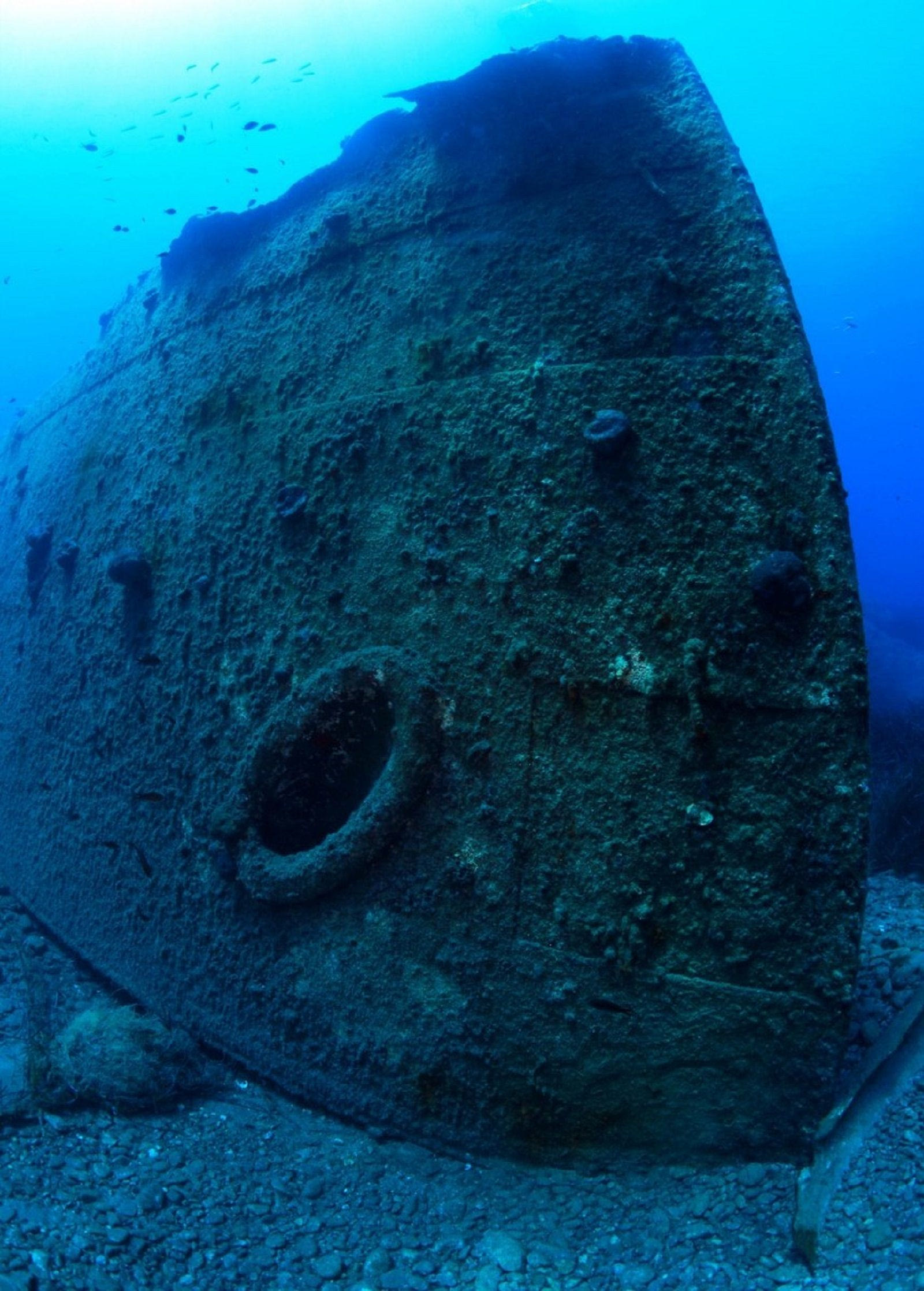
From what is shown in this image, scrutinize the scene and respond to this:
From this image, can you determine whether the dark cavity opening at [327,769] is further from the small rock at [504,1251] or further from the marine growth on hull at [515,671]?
the small rock at [504,1251]

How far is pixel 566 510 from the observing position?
279 cm

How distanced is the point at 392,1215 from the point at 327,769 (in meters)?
1.55

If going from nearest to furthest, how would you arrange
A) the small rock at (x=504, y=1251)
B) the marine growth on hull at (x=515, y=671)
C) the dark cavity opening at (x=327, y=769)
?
the small rock at (x=504, y=1251), the marine growth on hull at (x=515, y=671), the dark cavity opening at (x=327, y=769)

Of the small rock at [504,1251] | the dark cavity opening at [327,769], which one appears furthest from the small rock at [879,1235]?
the dark cavity opening at [327,769]

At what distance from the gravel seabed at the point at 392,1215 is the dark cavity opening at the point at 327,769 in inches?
42.0

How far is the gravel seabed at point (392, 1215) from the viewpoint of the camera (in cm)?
202

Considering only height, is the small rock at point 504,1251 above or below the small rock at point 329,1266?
above

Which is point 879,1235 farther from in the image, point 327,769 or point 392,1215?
point 327,769

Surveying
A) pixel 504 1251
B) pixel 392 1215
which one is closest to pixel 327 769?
pixel 392 1215

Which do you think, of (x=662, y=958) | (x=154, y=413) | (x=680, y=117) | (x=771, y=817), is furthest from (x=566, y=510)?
(x=154, y=413)

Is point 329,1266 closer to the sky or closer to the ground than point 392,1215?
closer to the ground

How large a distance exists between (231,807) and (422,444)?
1.73 m

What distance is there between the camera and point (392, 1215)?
2.44 m

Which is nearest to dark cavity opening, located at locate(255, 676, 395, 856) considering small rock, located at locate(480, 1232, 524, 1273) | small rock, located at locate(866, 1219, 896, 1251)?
small rock, located at locate(480, 1232, 524, 1273)
